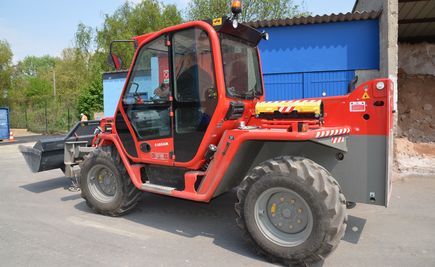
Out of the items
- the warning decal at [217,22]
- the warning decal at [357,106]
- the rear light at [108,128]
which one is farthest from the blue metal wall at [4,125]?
the warning decal at [357,106]

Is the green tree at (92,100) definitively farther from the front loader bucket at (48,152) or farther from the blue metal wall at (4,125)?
the front loader bucket at (48,152)

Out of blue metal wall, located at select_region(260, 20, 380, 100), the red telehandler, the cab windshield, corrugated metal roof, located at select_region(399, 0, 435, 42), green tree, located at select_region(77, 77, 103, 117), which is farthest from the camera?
green tree, located at select_region(77, 77, 103, 117)

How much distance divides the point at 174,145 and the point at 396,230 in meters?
2.88

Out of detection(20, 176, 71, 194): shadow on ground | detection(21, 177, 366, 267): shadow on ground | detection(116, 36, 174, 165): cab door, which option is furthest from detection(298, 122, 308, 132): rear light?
detection(20, 176, 71, 194): shadow on ground

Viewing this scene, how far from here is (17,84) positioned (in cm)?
3372

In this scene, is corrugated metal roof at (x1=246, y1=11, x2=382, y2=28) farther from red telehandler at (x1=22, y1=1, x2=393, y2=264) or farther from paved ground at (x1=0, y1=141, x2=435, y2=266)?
red telehandler at (x1=22, y1=1, x2=393, y2=264)

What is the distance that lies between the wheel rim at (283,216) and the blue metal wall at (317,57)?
18.8 ft

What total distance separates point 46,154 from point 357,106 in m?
5.19

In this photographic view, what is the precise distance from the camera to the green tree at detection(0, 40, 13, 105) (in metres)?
31.4

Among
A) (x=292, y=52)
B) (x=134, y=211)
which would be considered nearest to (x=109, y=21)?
(x=292, y=52)

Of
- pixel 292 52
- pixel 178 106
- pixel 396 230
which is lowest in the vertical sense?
pixel 396 230

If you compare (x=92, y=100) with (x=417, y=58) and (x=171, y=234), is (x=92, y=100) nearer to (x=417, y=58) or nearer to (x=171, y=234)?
(x=417, y=58)

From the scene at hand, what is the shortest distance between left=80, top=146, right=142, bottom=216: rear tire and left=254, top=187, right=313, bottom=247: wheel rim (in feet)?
6.83

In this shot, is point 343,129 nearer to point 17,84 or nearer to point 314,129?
point 314,129
